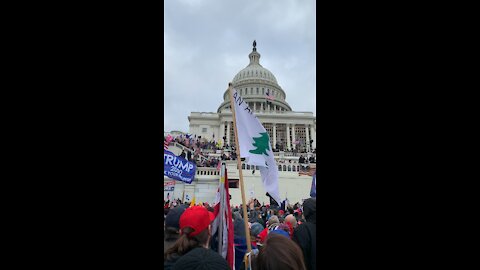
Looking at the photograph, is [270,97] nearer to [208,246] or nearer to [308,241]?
[308,241]

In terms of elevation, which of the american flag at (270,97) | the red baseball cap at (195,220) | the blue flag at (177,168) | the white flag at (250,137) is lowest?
the red baseball cap at (195,220)

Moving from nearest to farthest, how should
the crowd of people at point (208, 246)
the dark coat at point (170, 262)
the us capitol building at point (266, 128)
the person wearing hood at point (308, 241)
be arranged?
1. the crowd of people at point (208, 246)
2. the dark coat at point (170, 262)
3. the person wearing hood at point (308, 241)
4. the us capitol building at point (266, 128)

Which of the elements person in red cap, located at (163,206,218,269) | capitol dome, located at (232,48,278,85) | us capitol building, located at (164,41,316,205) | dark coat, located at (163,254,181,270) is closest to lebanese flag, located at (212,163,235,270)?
person in red cap, located at (163,206,218,269)

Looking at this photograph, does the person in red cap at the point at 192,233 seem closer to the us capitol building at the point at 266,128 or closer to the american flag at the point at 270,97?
the us capitol building at the point at 266,128

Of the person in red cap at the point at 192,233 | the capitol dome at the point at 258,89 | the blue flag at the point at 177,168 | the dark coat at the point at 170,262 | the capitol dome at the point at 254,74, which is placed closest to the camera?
the dark coat at the point at 170,262

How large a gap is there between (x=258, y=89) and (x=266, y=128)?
2033 cm

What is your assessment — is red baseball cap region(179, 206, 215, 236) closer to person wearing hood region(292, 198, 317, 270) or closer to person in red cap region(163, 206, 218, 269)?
person in red cap region(163, 206, 218, 269)

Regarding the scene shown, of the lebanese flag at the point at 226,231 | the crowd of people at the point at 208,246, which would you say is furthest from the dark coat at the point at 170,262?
the lebanese flag at the point at 226,231

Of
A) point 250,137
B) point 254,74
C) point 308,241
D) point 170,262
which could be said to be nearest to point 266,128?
point 254,74

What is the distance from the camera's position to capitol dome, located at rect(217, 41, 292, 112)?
242ft

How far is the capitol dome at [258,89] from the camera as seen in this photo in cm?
7375

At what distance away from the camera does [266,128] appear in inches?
2339
